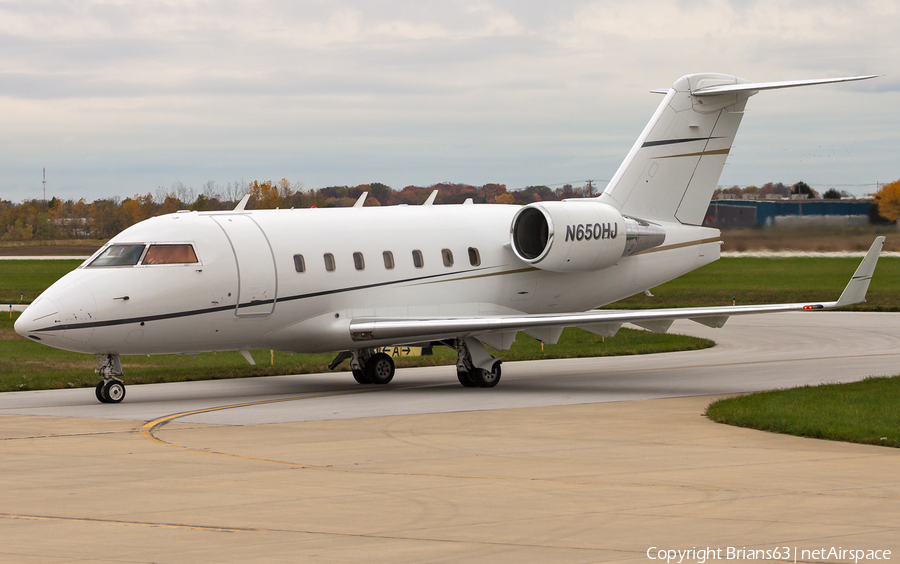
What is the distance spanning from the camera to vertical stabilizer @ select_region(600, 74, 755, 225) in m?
28.1

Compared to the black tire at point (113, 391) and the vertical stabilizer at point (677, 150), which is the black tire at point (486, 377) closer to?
the vertical stabilizer at point (677, 150)

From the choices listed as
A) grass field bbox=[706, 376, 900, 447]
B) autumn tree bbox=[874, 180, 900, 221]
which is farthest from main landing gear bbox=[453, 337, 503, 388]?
autumn tree bbox=[874, 180, 900, 221]

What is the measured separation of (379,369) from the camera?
85.0 ft

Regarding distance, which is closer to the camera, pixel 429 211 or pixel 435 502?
pixel 435 502

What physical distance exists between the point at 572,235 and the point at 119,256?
10.2 m

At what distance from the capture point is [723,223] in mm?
32875

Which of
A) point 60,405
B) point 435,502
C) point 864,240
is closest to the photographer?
point 435,502

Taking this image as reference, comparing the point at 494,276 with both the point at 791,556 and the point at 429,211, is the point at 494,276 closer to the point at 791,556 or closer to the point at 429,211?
the point at 429,211

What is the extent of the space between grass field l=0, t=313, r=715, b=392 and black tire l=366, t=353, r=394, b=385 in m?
2.99

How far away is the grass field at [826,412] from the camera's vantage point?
16312 millimetres

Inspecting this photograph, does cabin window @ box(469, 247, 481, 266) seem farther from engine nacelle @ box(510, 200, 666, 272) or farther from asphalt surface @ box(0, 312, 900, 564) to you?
asphalt surface @ box(0, 312, 900, 564)

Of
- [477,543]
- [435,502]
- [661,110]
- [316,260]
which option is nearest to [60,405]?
[316,260]

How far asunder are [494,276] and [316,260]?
4826 millimetres

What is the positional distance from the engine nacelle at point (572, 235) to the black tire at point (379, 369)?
3.95m
